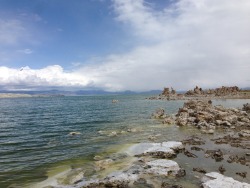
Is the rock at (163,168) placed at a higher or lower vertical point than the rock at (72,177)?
higher

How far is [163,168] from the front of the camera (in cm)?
1978

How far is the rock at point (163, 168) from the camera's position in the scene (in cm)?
1911

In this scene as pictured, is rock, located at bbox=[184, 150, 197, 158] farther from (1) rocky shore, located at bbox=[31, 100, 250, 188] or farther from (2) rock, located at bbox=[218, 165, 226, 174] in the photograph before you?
(2) rock, located at bbox=[218, 165, 226, 174]

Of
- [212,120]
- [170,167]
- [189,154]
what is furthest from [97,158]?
[212,120]

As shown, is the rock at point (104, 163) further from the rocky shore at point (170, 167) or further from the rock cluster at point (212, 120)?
the rock cluster at point (212, 120)

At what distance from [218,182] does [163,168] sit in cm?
460

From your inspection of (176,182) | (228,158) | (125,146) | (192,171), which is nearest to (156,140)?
(125,146)

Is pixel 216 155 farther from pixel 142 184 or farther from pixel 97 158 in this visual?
pixel 97 158

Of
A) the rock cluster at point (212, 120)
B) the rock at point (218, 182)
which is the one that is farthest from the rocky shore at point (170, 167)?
the rock cluster at point (212, 120)

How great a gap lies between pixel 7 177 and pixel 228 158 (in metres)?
20.4

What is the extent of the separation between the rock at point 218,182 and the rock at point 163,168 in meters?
2.39

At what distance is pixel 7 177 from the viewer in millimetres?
20297

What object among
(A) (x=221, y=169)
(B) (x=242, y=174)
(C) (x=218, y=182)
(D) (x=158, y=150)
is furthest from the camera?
(D) (x=158, y=150)

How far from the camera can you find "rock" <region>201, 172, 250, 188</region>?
15.8m
